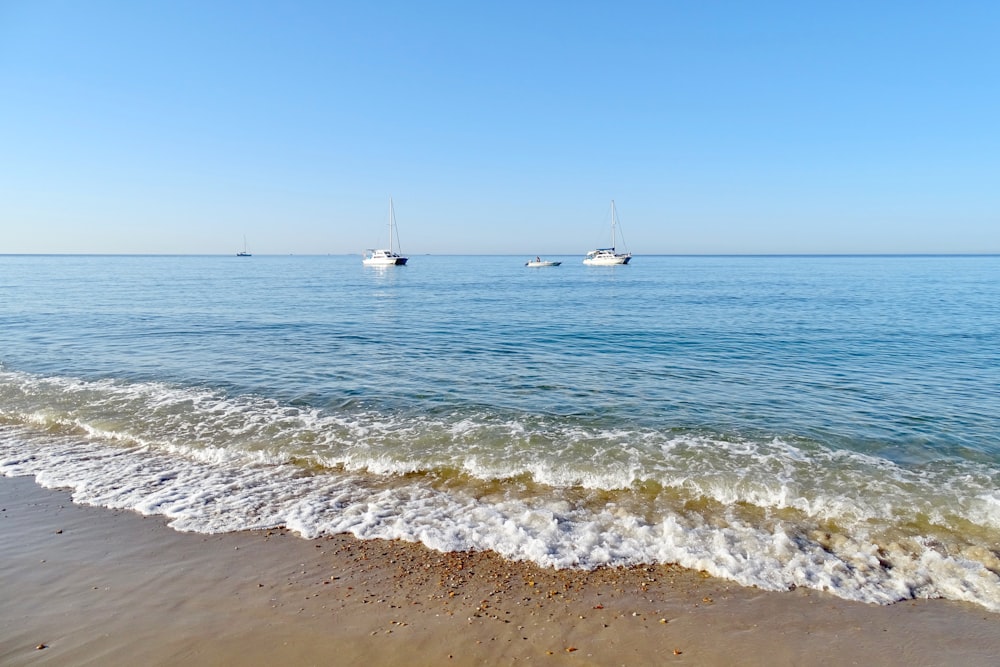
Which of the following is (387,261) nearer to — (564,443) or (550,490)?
(564,443)

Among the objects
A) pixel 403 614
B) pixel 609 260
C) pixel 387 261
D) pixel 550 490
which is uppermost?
pixel 403 614

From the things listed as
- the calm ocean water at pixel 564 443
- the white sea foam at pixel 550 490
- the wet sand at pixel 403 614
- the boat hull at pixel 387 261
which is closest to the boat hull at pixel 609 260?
the boat hull at pixel 387 261

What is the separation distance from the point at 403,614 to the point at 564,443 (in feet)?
21.2

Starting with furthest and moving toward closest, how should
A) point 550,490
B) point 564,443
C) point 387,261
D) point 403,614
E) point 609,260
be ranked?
point 609,260
point 387,261
point 564,443
point 550,490
point 403,614

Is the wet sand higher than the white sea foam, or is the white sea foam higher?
the wet sand

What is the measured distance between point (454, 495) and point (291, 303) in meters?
39.6

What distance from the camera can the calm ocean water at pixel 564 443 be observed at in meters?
7.85

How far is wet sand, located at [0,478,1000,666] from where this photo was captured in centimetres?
539

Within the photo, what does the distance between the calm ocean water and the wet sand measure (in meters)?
0.49

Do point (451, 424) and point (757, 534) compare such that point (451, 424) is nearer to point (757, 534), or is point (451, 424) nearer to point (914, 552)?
point (757, 534)

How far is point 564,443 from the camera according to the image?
39.2ft

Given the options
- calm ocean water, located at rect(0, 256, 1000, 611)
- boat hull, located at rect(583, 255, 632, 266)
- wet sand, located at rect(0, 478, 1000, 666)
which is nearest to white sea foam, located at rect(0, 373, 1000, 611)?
calm ocean water, located at rect(0, 256, 1000, 611)

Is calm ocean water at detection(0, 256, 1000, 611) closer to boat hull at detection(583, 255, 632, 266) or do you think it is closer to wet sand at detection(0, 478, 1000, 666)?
wet sand at detection(0, 478, 1000, 666)

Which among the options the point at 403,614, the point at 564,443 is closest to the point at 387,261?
the point at 564,443
